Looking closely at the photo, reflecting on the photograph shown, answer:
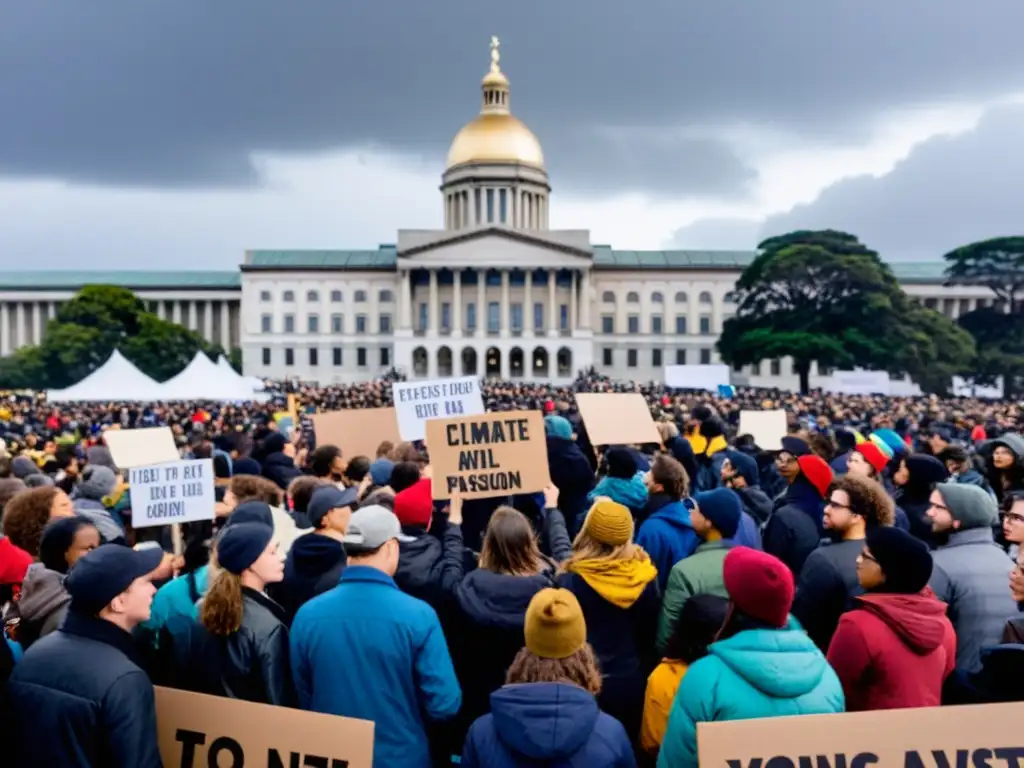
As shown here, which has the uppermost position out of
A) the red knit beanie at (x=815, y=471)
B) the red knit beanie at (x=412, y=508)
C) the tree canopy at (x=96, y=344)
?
the tree canopy at (x=96, y=344)

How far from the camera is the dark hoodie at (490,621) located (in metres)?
4.40

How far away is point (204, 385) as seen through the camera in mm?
31875

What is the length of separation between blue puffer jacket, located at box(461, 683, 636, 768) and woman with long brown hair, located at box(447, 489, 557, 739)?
Result: 121 centimetres

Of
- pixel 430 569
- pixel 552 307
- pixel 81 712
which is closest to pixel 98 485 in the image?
pixel 430 569

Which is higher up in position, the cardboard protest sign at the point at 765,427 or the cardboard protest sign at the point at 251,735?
the cardboard protest sign at the point at 765,427

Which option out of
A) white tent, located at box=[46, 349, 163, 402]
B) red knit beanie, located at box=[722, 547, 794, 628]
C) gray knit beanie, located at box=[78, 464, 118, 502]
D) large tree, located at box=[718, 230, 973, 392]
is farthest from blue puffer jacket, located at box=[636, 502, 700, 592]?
large tree, located at box=[718, 230, 973, 392]

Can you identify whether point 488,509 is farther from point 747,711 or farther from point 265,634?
point 747,711

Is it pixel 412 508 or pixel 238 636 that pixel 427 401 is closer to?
pixel 412 508

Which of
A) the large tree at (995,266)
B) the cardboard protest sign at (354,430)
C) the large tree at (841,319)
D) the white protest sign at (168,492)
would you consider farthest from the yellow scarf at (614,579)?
the large tree at (995,266)

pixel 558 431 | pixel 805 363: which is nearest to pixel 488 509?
pixel 558 431

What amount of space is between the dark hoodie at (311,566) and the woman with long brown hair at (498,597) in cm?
76

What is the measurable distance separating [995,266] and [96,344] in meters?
61.5

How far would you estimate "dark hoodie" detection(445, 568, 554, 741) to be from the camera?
4402 millimetres

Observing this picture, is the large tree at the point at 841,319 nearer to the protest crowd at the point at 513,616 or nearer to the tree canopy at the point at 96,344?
the tree canopy at the point at 96,344
